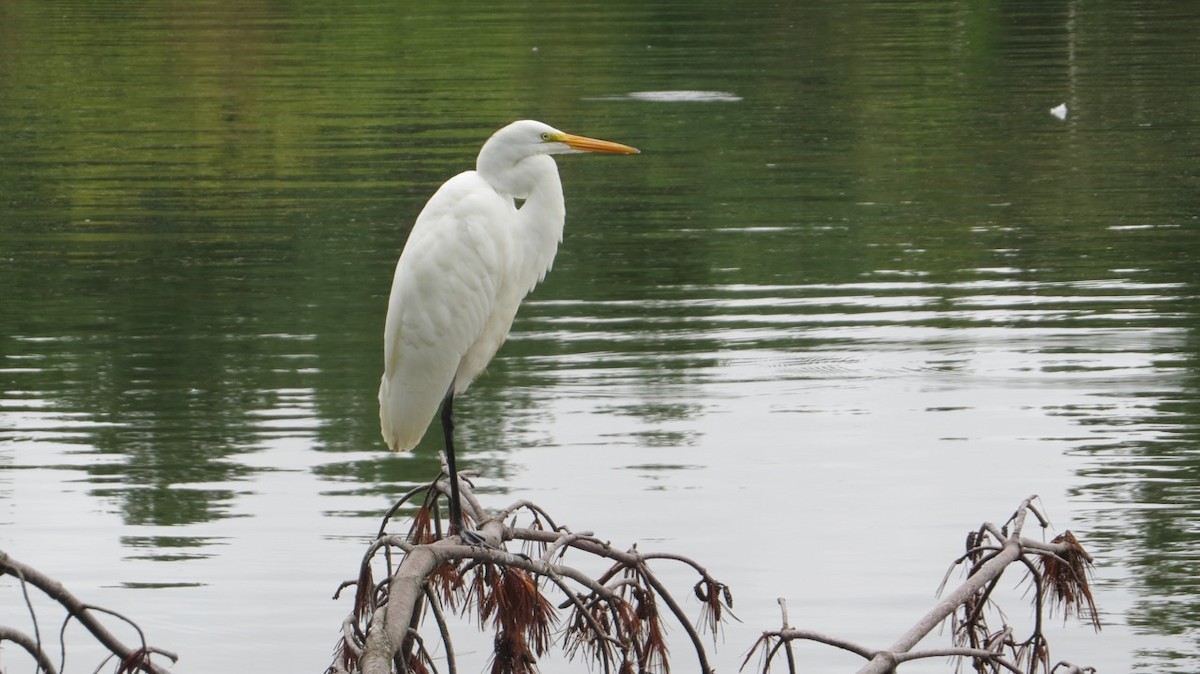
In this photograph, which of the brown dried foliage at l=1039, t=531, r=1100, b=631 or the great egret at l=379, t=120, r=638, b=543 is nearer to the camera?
the brown dried foliage at l=1039, t=531, r=1100, b=631

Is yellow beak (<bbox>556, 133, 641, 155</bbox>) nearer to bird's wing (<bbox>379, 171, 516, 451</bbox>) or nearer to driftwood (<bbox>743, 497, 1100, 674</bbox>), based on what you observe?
bird's wing (<bbox>379, 171, 516, 451</bbox>)

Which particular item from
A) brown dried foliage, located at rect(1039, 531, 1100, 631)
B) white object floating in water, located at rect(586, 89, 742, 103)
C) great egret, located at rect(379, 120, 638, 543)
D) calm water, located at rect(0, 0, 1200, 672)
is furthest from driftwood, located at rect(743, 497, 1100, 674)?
white object floating in water, located at rect(586, 89, 742, 103)

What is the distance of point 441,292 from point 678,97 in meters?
13.3

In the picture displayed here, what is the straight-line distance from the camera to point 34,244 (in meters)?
12.1

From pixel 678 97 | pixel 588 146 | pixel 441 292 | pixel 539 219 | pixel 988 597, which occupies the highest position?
pixel 678 97

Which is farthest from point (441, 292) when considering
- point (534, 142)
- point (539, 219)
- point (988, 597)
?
point (988, 597)

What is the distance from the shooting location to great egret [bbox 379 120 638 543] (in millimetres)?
4770

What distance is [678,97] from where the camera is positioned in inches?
704

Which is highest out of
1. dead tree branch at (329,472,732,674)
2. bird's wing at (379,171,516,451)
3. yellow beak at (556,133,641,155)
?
yellow beak at (556,133,641,155)

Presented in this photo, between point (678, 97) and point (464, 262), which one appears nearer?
point (464, 262)

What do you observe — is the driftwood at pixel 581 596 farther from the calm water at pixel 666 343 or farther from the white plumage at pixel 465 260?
the calm water at pixel 666 343

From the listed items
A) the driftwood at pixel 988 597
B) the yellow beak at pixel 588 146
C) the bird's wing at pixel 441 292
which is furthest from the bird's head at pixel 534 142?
the driftwood at pixel 988 597

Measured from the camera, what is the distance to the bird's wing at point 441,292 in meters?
4.78

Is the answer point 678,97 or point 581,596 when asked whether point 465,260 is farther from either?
point 678,97
